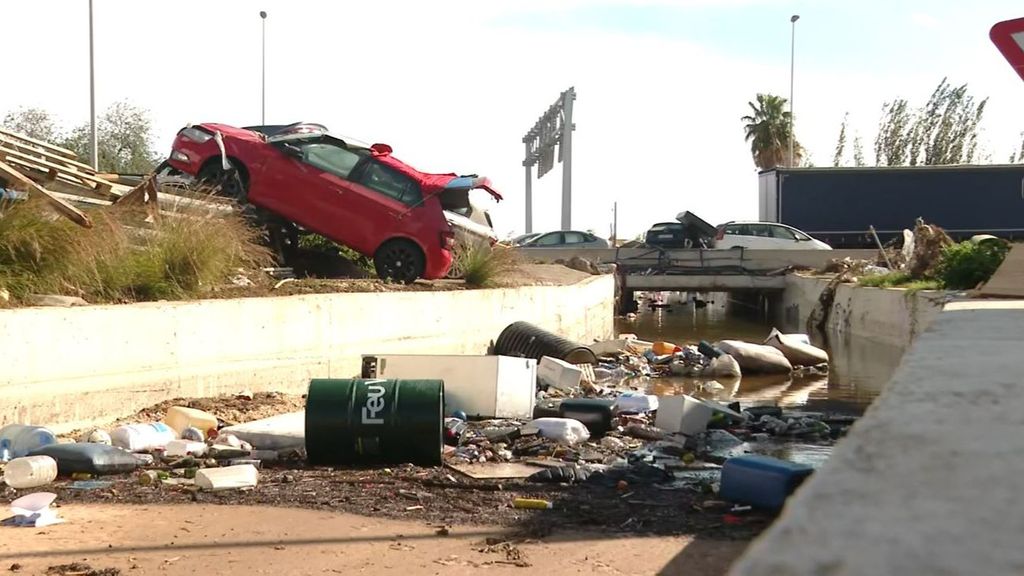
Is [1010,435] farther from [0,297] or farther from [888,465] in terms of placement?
[0,297]

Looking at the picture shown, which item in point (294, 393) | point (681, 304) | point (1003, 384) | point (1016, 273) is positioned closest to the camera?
point (1003, 384)

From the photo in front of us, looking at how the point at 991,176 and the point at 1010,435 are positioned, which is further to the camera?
the point at 991,176

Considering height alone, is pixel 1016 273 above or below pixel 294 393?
above

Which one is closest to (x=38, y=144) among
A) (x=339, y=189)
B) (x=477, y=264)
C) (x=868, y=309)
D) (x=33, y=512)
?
(x=339, y=189)

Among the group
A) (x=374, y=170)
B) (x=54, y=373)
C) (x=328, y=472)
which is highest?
(x=374, y=170)

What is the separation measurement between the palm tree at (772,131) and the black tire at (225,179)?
56695 mm

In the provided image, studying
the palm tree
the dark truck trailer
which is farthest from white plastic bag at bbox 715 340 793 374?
the palm tree

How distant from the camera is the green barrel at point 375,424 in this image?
796 centimetres

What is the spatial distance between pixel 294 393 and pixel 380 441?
3.84m

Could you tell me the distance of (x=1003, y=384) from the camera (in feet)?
8.75

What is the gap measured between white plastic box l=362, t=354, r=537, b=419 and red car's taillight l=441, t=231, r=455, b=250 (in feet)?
16.9

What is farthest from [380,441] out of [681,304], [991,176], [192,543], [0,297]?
[681,304]

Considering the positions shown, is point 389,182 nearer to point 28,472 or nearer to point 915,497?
point 28,472

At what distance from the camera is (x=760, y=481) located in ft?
21.7
